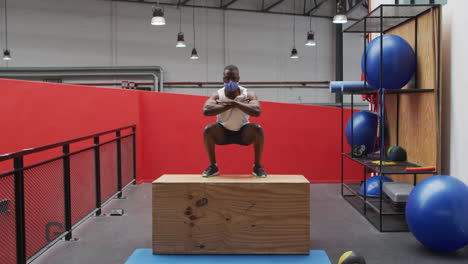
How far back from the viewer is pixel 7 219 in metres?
2.67

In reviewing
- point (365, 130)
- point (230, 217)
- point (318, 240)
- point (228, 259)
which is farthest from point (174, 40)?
point (228, 259)

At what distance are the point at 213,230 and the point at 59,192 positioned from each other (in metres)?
1.36

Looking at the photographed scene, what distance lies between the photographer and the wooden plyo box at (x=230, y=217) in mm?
2934

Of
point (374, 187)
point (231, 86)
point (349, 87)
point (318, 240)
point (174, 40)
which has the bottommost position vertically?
point (318, 240)

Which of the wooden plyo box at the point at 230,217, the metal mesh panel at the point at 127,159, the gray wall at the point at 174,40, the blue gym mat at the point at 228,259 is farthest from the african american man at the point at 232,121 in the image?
the gray wall at the point at 174,40

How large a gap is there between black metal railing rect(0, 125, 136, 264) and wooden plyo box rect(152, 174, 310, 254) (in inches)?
33.7

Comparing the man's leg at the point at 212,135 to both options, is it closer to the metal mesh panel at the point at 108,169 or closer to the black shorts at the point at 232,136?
the black shorts at the point at 232,136

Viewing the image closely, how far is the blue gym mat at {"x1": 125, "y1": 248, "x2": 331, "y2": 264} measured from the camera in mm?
2787

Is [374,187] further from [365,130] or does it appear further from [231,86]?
[231,86]

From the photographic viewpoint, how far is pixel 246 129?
3225 millimetres

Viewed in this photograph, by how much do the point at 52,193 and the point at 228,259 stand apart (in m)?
1.52

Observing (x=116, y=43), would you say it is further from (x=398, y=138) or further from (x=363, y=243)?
(x=363, y=243)

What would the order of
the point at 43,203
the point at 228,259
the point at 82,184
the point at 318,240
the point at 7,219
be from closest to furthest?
the point at 7,219
the point at 228,259
the point at 43,203
the point at 318,240
the point at 82,184

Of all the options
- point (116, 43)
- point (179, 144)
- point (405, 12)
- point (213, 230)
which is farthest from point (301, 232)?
point (116, 43)
